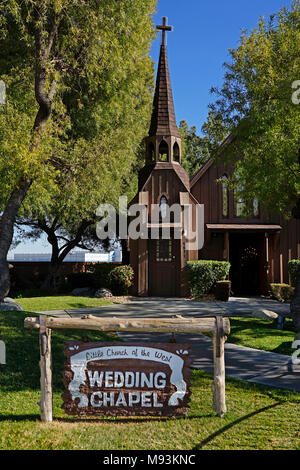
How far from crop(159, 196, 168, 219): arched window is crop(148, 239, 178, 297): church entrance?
4.34 feet

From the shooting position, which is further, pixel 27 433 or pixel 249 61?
pixel 249 61

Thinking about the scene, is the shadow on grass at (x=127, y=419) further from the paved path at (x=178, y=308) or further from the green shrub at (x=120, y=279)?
the green shrub at (x=120, y=279)

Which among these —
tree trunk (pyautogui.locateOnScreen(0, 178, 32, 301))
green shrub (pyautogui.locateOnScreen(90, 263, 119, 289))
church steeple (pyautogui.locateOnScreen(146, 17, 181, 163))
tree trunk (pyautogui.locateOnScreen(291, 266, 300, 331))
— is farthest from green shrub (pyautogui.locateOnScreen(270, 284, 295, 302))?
tree trunk (pyautogui.locateOnScreen(0, 178, 32, 301))

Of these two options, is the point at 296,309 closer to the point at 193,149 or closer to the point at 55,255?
the point at 55,255

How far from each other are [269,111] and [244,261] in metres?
12.2

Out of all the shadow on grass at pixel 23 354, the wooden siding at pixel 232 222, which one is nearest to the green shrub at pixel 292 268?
the wooden siding at pixel 232 222

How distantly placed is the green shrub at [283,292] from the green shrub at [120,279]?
22.2 ft

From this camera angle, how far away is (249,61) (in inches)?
531

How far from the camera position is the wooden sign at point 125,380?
5.46 meters

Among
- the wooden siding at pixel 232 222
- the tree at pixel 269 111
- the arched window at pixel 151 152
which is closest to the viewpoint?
the tree at pixel 269 111

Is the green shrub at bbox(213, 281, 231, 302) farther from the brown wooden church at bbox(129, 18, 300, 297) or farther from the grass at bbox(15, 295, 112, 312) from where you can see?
the grass at bbox(15, 295, 112, 312)
